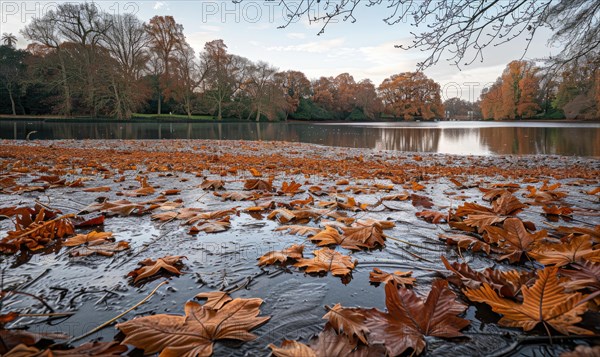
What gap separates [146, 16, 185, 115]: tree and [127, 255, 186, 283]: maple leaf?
47.8 m

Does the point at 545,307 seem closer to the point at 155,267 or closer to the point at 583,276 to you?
the point at 583,276

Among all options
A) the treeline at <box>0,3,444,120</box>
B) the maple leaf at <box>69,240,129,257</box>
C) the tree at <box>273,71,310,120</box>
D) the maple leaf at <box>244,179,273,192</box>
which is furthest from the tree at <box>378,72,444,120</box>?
the maple leaf at <box>69,240,129,257</box>

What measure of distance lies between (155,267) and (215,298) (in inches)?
17.1

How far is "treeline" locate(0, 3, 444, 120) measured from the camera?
32344 millimetres

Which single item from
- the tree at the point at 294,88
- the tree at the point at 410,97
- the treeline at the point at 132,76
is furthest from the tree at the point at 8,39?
the tree at the point at 410,97

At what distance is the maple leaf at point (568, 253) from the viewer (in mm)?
1323

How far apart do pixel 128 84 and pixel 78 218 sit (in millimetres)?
36209

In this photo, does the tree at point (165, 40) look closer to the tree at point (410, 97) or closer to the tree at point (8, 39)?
the tree at point (8, 39)

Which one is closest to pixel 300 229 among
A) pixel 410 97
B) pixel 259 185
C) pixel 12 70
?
pixel 259 185

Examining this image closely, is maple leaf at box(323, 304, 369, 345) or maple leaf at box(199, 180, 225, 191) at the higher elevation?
maple leaf at box(199, 180, 225, 191)

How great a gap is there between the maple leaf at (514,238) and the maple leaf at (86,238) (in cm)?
213

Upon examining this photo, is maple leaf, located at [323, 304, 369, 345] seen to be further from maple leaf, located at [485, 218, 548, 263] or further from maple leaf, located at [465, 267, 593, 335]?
maple leaf, located at [485, 218, 548, 263]

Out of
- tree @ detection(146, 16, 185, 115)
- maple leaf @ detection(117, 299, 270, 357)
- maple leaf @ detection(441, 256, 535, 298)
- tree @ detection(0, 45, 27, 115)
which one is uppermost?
tree @ detection(146, 16, 185, 115)

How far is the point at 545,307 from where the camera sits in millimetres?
1010
